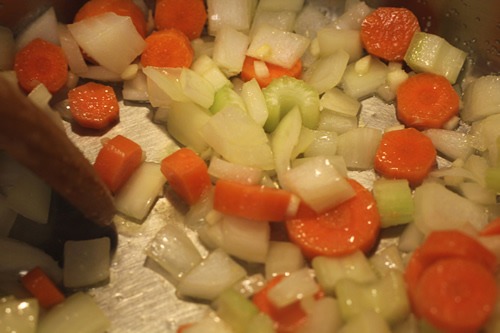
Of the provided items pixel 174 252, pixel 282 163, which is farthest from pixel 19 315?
pixel 282 163

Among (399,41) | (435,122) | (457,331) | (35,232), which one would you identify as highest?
(399,41)

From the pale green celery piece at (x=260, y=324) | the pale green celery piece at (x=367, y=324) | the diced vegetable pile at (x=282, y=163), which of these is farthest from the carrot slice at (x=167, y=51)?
the pale green celery piece at (x=367, y=324)

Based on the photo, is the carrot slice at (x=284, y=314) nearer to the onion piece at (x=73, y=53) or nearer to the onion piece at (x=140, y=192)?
the onion piece at (x=140, y=192)

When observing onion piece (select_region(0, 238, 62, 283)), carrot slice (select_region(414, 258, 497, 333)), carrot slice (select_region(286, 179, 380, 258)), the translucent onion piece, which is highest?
carrot slice (select_region(414, 258, 497, 333))

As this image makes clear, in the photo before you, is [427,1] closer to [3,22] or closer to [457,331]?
[457,331]

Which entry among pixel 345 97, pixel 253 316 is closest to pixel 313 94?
pixel 345 97

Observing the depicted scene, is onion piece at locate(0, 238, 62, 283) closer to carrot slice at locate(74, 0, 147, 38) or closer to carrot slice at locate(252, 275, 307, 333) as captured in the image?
carrot slice at locate(252, 275, 307, 333)

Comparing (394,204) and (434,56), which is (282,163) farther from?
(434,56)

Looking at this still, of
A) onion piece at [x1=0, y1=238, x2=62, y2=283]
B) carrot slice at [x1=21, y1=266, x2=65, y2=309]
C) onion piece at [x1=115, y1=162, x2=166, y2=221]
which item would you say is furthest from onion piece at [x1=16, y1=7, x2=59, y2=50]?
carrot slice at [x1=21, y1=266, x2=65, y2=309]
